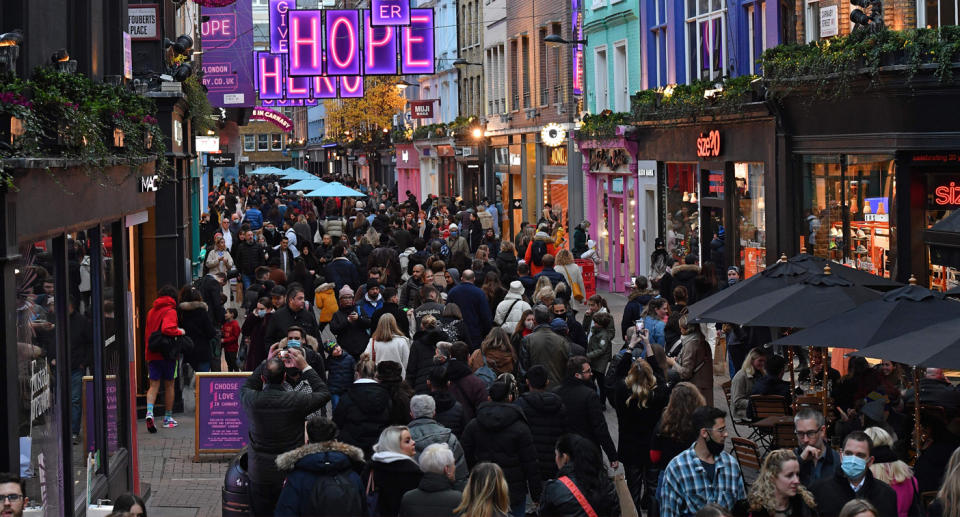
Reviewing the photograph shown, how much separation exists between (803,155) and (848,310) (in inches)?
405

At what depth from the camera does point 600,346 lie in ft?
51.1

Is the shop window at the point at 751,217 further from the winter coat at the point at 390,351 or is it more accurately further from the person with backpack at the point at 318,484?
the person with backpack at the point at 318,484

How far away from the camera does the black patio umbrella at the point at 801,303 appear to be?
1300 centimetres

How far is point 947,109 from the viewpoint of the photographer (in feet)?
57.8

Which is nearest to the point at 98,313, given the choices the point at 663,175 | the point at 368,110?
the point at 663,175

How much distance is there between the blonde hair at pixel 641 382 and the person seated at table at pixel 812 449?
231 cm

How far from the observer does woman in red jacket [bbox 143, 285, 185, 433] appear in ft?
53.4

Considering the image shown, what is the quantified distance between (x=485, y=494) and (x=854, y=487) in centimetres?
230

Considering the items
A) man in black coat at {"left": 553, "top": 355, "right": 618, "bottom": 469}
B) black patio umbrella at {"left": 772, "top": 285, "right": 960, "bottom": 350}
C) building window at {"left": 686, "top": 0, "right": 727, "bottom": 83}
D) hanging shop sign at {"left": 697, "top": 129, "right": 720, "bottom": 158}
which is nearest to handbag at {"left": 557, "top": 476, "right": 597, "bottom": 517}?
man in black coat at {"left": 553, "top": 355, "right": 618, "bottom": 469}

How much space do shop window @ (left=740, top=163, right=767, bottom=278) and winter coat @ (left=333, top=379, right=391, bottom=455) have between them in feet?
46.6

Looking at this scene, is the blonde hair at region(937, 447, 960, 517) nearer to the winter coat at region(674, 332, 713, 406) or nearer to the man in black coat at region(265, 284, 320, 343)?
the winter coat at region(674, 332, 713, 406)

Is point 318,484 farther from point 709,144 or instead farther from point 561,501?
point 709,144

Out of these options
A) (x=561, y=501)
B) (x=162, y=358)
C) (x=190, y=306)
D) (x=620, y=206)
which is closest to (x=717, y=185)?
(x=620, y=206)

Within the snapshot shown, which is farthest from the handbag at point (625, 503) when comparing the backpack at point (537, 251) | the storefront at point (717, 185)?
the backpack at point (537, 251)
